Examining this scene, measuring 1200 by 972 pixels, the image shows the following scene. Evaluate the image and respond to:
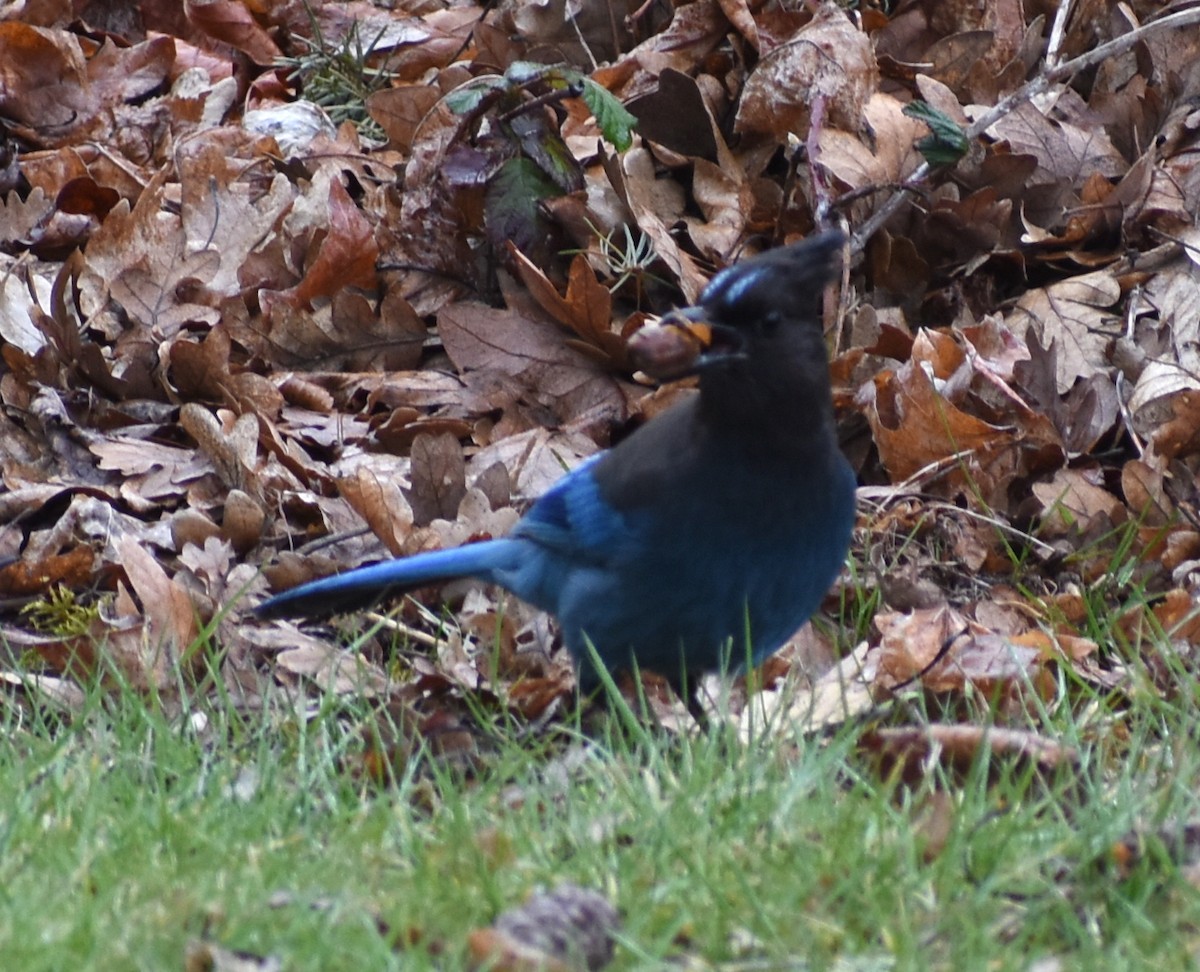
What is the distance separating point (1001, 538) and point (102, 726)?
83.2 inches

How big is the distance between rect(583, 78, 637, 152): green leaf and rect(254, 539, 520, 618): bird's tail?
127 centimetres

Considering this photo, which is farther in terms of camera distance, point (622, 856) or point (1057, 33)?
point (1057, 33)

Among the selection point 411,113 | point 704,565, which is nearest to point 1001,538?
point 704,565

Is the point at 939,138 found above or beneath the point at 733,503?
above

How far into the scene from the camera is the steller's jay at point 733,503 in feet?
10.8

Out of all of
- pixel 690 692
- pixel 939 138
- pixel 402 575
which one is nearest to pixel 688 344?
pixel 690 692

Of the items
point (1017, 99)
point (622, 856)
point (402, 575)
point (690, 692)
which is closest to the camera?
point (622, 856)

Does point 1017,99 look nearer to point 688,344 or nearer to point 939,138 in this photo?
point 939,138

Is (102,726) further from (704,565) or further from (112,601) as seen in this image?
(704,565)

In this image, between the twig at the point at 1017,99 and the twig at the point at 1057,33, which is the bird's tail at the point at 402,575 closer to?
the twig at the point at 1017,99

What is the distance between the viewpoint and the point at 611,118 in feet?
14.9

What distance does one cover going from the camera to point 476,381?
4.86m

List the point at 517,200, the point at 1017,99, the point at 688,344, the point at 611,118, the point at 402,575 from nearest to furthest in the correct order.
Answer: the point at 688,344 → the point at 402,575 → the point at 611,118 → the point at 1017,99 → the point at 517,200

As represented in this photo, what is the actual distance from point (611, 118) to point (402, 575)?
144 centimetres
